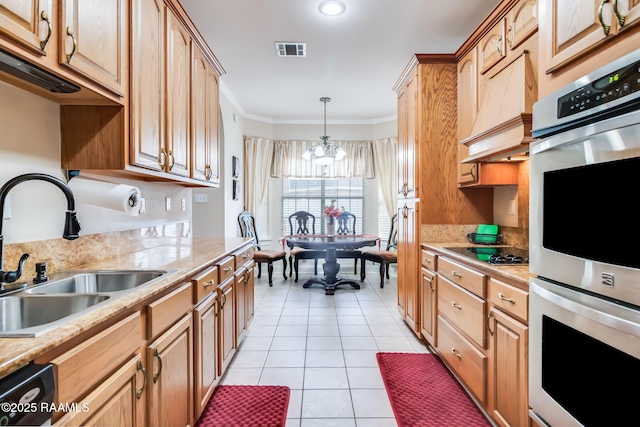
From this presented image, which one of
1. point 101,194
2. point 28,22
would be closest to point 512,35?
point 28,22

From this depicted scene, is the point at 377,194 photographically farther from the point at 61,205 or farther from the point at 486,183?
the point at 61,205

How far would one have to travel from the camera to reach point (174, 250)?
7.43 feet

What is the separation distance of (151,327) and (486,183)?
2.24m

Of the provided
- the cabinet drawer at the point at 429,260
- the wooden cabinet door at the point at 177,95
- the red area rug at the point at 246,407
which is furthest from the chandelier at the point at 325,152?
the red area rug at the point at 246,407

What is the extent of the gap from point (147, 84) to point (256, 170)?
3980mm

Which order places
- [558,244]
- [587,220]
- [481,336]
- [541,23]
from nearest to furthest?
[587,220]
[558,244]
[541,23]
[481,336]

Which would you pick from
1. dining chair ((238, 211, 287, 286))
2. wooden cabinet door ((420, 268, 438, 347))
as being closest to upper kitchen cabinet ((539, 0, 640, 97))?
wooden cabinet door ((420, 268, 438, 347))

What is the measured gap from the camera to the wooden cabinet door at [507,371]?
1.40 metres

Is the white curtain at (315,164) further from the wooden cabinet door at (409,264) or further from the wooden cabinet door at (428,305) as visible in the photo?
the wooden cabinet door at (428,305)

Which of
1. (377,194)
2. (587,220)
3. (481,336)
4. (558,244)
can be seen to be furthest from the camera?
(377,194)

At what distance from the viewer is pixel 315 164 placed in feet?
19.6

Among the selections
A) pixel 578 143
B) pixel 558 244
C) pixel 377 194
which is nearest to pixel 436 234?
pixel 558 244

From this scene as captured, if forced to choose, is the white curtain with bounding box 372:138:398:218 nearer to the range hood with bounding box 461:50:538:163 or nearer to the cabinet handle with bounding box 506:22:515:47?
the range hood with bounding box 461:50:538:163

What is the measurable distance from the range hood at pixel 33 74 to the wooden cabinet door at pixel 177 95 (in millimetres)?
691
